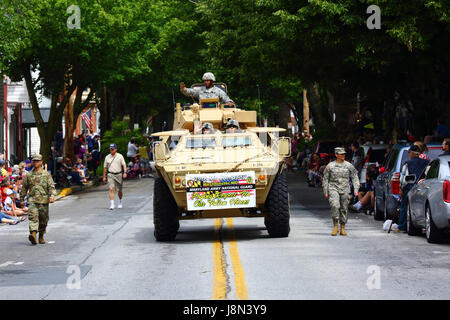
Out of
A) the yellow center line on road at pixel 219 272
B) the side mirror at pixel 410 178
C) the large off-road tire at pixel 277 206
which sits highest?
the side mirror at pixel 410 178

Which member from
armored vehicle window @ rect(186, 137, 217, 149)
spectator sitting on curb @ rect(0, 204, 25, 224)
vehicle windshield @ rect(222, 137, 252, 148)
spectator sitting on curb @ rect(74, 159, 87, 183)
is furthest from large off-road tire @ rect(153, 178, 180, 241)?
spectator sitting on curb @ rect(74, 159, 87, 183)

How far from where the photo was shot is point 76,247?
17938 millimetres

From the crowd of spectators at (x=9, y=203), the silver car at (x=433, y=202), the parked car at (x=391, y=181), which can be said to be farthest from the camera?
the crowd of spectators at (x=9, y=203)

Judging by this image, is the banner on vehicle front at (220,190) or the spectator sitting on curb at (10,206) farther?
the spectator sitting on curb at (10,206)

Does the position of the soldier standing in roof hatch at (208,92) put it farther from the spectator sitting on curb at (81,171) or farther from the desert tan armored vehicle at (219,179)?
the spectator sitting on curb at (81,171)

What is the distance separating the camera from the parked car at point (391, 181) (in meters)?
21.3

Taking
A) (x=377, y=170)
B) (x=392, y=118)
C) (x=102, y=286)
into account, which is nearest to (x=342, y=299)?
(x=102, y=286)

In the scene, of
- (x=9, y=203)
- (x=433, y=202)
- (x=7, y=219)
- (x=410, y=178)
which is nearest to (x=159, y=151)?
(x=410, y=178)

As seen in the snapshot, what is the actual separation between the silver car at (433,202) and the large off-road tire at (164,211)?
4.30 meters

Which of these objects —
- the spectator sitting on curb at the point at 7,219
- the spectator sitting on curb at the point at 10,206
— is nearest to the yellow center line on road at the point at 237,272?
the spectator sitting on curb at the point at 7,219

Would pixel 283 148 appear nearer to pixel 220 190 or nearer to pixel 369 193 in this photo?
pixel 220 190

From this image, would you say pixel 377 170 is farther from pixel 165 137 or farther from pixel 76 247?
pixel 76 247

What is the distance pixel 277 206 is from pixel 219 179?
124 cm

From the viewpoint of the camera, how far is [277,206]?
17.8 metres
